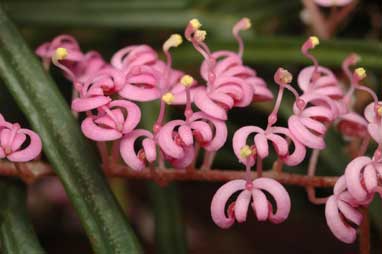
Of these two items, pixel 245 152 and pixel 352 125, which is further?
pixel 352 125

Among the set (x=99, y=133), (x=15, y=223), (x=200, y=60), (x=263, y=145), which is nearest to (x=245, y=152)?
(x=263, y=145)

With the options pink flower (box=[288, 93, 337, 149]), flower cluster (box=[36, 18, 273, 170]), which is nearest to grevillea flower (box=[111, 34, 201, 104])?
flower cluster (box=[36, 18, 273, 170])

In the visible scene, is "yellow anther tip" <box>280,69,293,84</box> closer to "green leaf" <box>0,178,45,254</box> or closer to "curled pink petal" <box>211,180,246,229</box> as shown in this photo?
"curled pink petal" <box>211,180,246,229</box>

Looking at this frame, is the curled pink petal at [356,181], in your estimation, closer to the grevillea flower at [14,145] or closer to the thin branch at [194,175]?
the thin branch at [194,175]

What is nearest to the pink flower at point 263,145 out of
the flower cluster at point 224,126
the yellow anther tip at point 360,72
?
the flower cluster at point 224,126

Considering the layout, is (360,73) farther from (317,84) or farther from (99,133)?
(99,133)
